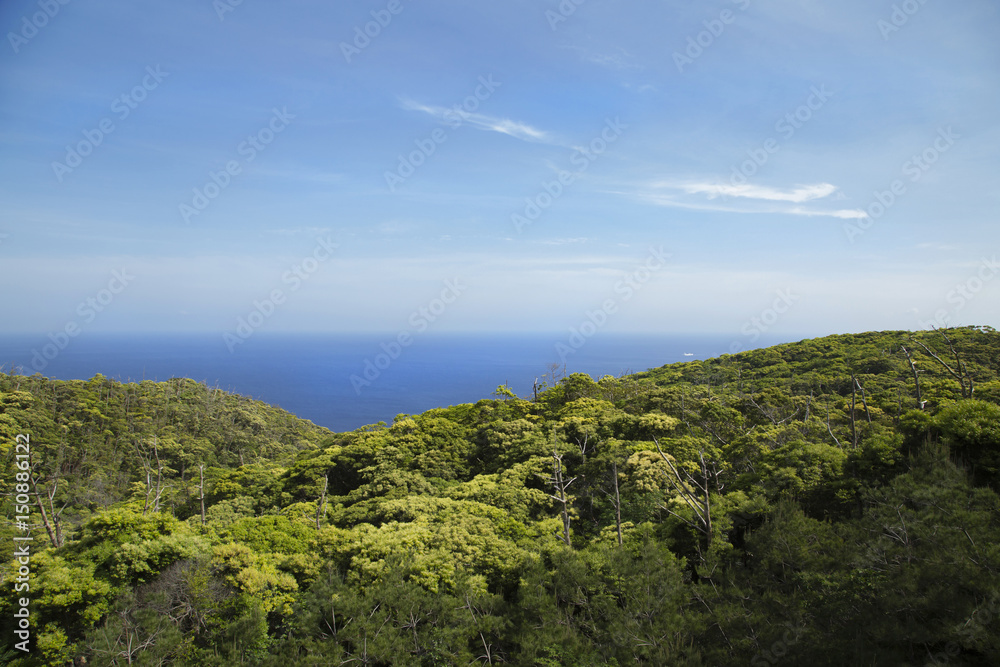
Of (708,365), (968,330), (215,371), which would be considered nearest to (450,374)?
(215,371)

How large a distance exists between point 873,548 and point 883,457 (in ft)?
16.5

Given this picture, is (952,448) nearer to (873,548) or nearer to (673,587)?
(873,548)

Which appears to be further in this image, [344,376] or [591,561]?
[344,376]

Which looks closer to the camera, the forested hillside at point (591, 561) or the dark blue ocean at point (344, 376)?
the forested hillside at point (591, 561)

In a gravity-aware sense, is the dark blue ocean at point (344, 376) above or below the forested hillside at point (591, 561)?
above

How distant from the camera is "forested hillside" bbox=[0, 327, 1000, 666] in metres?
8.70

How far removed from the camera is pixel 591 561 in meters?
12.7

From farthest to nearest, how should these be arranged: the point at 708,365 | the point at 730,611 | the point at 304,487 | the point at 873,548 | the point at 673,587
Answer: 1. the point at 708,365
2. the point at 304,487
3. the point at 673,587
4. the point at 730,611
5. the point at 873,548

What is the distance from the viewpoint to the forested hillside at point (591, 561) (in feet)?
28.5

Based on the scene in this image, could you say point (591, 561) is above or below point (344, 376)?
below

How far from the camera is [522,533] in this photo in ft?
51.4

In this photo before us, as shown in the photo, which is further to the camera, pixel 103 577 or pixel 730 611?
pixel 103 577

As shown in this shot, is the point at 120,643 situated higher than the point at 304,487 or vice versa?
the point at 304,487

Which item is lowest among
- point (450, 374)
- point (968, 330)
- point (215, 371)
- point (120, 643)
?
point (120, 643)
